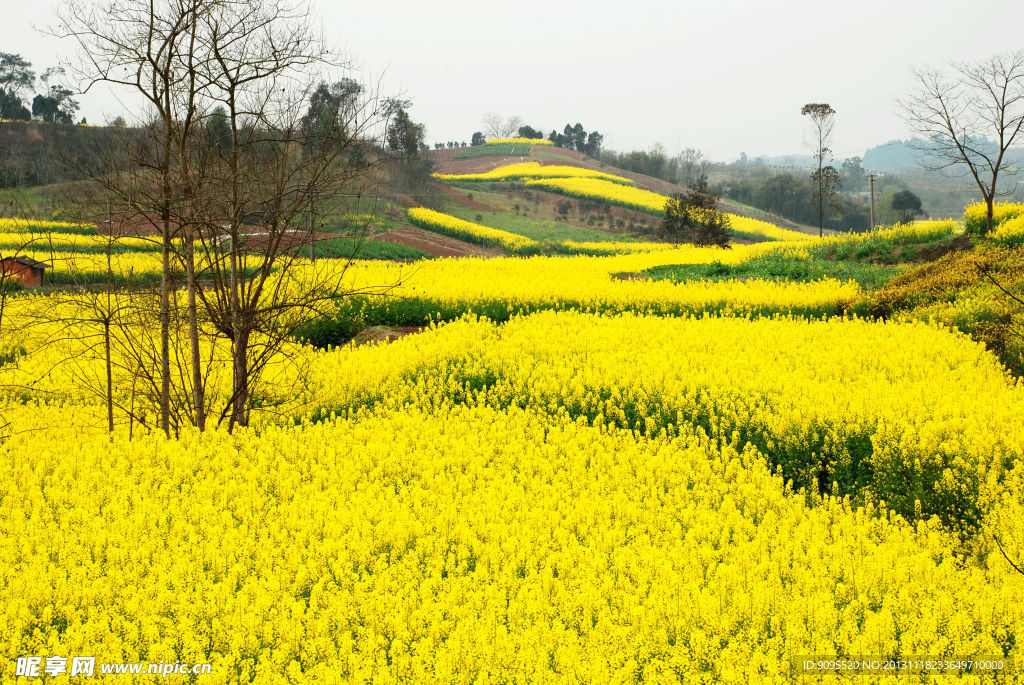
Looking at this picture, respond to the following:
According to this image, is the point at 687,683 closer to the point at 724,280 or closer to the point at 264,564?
the point at 264,564

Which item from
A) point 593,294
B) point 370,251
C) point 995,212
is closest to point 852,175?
point 370,251

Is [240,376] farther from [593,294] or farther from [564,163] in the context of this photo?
[564,163]

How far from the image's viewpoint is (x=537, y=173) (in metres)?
78.7

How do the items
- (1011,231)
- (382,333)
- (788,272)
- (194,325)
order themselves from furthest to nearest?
(788,272) → (1011,231) → (382,333) → (194,325)

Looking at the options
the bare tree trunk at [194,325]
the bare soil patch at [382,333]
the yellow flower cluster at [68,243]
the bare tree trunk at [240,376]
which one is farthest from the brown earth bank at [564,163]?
the bare tree trunk at [194,325]

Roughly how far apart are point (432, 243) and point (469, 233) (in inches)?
252

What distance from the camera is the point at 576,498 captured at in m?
6.37

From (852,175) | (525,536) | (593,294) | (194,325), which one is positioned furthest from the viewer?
(852,175)

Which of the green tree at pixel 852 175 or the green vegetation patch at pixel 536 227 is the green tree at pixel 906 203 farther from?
the green tree at pixel 852 175

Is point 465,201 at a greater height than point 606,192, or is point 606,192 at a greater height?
point 606,192

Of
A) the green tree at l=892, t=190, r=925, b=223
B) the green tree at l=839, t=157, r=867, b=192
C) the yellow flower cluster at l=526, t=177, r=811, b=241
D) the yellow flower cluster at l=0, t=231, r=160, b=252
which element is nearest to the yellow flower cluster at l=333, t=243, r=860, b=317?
the yellow flower cluster at l=0, t=231, r=160, b=252

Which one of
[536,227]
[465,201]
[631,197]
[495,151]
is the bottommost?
[536,227]

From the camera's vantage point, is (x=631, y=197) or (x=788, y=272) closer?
(x=788, y=272)

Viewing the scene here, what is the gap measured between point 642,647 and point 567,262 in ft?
70.7
